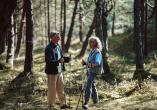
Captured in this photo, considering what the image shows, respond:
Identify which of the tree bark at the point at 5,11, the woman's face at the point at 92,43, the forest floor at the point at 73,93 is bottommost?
the forest floor at the point at 73,93

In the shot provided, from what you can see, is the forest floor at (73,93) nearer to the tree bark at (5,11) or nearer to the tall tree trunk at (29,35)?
the tall tree trunk at (29,35)

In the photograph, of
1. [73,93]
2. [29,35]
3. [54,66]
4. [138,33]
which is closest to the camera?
[54,66]

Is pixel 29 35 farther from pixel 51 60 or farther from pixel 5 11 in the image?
pixel 51 60

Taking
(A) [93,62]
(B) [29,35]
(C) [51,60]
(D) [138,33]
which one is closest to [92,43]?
(A) [93,62]

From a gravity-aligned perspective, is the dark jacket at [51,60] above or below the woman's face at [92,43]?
below

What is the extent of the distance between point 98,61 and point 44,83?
18.5ft

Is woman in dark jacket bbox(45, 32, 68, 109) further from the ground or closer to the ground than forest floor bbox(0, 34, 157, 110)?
further from the ground

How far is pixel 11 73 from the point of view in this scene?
65.7 feet

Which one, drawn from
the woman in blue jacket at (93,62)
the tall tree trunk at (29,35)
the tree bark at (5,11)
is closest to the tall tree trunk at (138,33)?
the tall tree trunk at (29,35)

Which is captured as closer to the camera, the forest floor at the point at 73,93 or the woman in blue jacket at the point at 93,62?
the woman in blue jacket at the point at 93,62

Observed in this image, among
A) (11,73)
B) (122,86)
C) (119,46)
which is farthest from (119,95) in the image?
(119,46)

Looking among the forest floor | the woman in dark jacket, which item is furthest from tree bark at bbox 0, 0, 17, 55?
the woman in dark jacket

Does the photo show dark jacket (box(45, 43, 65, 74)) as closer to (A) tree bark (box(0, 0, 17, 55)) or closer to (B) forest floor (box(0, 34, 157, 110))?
(B) forest floor (box(0, 34, 157, 110))

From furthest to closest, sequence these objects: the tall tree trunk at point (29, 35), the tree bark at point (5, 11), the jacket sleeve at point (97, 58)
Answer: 1. the tall tree trunk at point (29, 35)
2. the tree bark at point (5, 11)
3. the jacket sleeve at point (97, 58)
